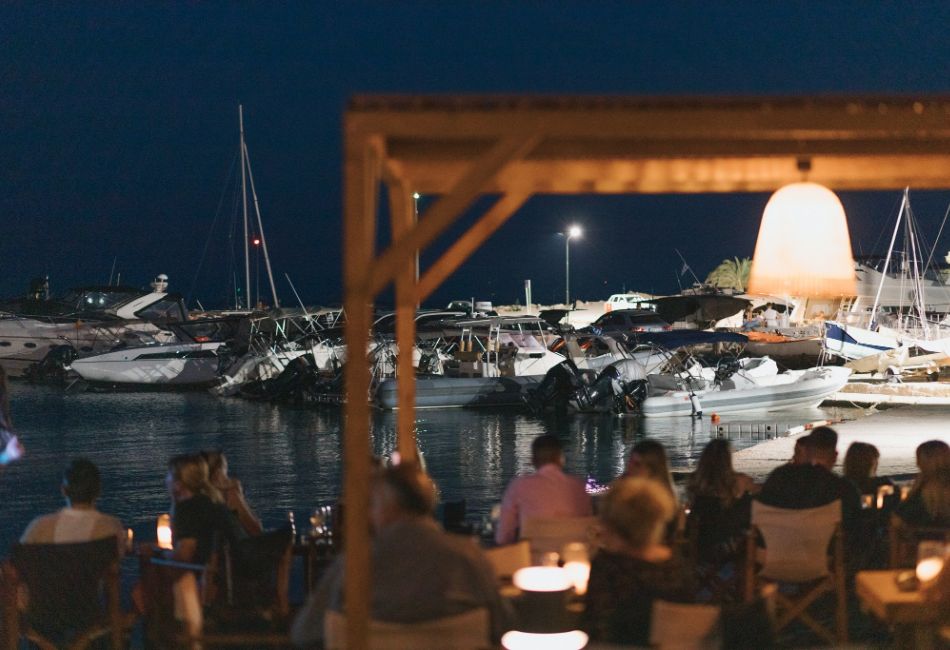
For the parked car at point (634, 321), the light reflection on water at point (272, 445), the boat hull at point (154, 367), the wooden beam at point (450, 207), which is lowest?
the light reflection on water at point (272, 445)

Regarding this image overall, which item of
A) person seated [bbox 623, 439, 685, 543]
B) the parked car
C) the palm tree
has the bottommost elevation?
person seated [bbox 623, 439, 685, 543]

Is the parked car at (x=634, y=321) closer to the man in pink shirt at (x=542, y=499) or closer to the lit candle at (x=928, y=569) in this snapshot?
the man in pink shirt at (x=542, y=499)

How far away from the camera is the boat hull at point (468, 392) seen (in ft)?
104

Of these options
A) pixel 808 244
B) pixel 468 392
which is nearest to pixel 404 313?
pixel 808 244

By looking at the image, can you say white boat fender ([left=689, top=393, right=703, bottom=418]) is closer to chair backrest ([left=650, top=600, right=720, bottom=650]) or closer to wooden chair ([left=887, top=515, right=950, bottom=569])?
wooden chair ([left=887, top=515, right=950, bottom=569])

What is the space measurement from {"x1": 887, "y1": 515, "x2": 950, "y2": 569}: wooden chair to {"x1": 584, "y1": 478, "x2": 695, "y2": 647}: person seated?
103 inches

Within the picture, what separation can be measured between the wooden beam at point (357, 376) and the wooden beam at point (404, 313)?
2.20m

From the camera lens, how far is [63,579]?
5684 millimetres

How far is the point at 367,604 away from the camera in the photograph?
412cm

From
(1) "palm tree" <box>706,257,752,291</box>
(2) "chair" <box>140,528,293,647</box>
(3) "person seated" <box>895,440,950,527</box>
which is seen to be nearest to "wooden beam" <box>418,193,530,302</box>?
(2) "chair" <box>140,528,293,647</box>

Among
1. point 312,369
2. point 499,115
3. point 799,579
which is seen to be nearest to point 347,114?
point 499,115

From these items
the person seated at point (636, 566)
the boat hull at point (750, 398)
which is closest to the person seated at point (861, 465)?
the person seated at point (636, 566)

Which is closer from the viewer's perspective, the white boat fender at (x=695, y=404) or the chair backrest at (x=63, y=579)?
the chair backrest at (x=63, y=579)

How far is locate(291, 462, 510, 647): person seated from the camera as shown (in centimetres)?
415
